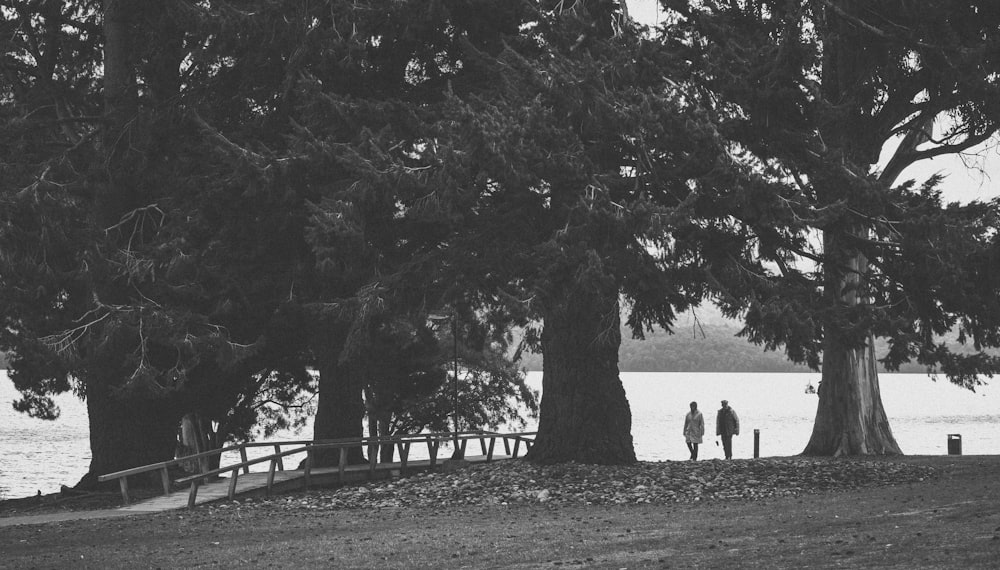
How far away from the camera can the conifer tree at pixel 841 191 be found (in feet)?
51.4

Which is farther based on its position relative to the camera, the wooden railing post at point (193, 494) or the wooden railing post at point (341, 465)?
the wooden railing post at point (341, 465)

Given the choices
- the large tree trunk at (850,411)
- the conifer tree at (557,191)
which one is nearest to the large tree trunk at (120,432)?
the conifer tree at (557,191)

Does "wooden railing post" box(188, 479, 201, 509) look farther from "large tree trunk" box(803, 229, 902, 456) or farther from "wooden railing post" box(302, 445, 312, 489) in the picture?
"large tree trunk" box(803, 229, 902, 456)

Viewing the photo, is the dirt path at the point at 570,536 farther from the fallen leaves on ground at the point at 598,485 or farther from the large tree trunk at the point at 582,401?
the large tree trunk at the point at 582,401

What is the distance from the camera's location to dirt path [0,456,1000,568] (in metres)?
9.20

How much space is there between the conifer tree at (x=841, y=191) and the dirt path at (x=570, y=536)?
264 cm

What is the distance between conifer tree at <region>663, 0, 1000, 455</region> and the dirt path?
264 cm

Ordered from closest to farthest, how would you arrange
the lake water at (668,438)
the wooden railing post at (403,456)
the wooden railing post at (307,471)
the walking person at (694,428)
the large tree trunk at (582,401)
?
the large tree trunk at (582,401)
the wooden railing post at (307,471)
the wooden railing post at (403,456)
the walking person at (694,428)
the lake water at (668,438)

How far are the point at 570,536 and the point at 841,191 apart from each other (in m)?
7.65

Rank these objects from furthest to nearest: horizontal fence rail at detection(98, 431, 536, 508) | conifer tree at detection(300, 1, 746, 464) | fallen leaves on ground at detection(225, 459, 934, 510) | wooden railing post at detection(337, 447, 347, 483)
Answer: wooden railing post at detection(337, 447, 347, 483), horizontal fence rail at detection(98, 431, 536, 508), fallen leaves on ground at detection(225, 459, 934, 510), conifer tree at detection(300, 1, 746, 464)

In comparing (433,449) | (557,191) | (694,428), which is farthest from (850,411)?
(557,191)

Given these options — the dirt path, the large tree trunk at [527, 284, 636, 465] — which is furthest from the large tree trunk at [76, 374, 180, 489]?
the large tree trunk at [527, 284, 636, 465]

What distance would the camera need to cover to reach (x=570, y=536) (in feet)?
37.6

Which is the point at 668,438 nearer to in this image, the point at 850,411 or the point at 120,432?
the point at 850,411
